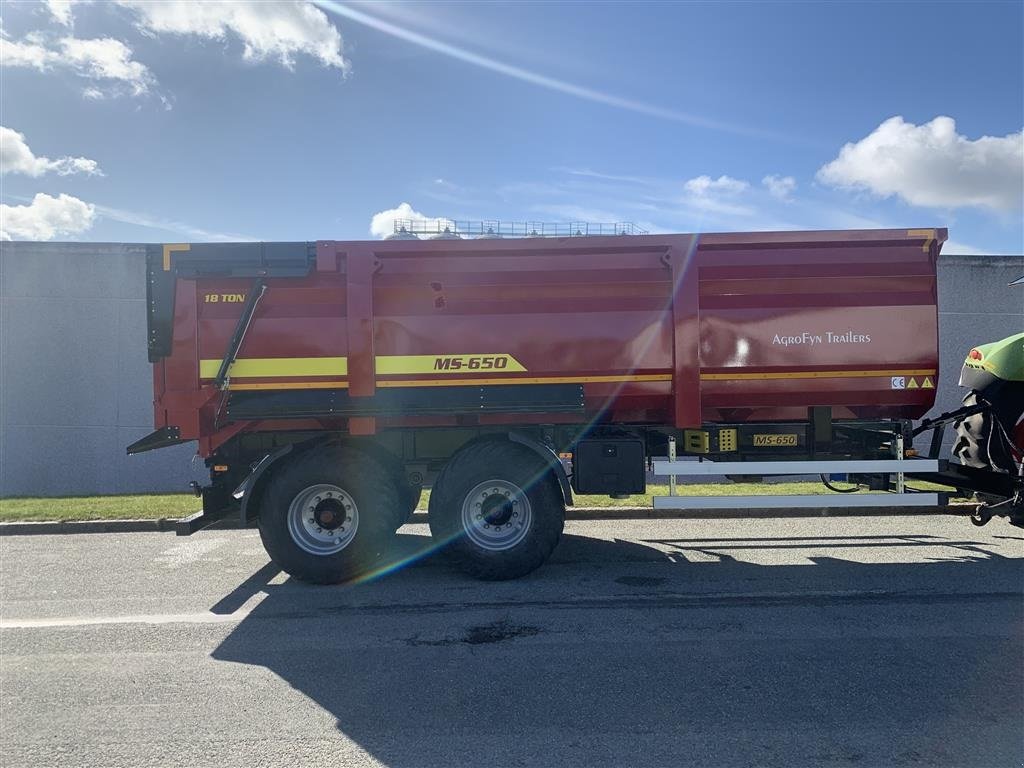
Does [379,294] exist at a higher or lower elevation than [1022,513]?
higher

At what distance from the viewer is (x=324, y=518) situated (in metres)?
5.87

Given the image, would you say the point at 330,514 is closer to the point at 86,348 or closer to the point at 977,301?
the point at 86,348

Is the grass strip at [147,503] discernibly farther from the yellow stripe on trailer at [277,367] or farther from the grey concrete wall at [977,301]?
the grey concrete wall at [977,301]

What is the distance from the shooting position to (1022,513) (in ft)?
20.1

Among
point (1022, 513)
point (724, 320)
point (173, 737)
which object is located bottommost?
point (173, 737)

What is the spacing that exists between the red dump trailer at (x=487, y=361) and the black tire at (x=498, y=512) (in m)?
0.02

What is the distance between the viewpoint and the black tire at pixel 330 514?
582 cm

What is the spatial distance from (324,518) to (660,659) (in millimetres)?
3125

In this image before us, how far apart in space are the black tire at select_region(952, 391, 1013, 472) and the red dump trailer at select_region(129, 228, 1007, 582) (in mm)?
825

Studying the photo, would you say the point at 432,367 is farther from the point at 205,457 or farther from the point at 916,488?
the point at 916,488

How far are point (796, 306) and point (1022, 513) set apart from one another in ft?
9.14

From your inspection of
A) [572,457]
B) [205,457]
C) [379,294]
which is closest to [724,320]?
[572,457]

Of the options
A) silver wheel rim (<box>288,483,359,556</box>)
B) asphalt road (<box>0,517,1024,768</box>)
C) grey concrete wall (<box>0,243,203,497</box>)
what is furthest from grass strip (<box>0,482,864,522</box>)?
silver wheel rim (<box>288,483,359,556</box>)

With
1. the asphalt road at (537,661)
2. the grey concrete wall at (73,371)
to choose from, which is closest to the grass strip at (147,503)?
the grey concrete wall at (73,371)
